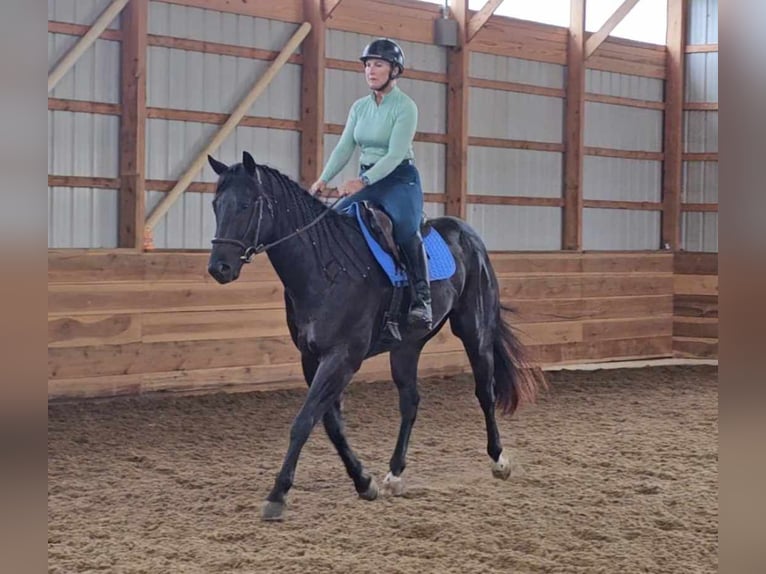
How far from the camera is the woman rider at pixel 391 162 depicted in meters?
4.48

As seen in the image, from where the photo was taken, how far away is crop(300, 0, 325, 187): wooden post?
8.25m

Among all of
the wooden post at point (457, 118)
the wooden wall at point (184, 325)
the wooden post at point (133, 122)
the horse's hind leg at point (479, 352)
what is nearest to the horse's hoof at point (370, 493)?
the horse's hind leg at point (479, 352)

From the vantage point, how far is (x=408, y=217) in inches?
182

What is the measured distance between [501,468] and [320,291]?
1.34 m

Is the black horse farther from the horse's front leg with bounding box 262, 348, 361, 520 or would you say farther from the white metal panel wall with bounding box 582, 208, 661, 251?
the white metal panel wall with bounding box 582, 208, 661, 251

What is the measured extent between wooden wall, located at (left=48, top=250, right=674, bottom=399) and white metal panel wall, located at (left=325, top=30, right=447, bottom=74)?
182 cm

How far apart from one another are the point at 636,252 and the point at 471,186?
239 cm

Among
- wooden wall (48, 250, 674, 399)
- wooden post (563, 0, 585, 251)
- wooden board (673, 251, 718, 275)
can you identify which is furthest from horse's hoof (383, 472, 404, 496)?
wooden board (673, 251, 718, 275)

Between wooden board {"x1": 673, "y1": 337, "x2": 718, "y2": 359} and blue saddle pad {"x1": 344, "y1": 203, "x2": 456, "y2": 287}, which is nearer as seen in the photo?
blue saddle pad {"x1": 344, "y1": 203, "x2": 456, "y2": 287}

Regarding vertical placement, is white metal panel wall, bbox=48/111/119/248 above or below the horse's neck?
above

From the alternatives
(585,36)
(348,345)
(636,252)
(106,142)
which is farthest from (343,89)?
(348,345)

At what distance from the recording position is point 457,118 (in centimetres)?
938

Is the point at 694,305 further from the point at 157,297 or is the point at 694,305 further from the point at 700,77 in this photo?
the point at 157,297

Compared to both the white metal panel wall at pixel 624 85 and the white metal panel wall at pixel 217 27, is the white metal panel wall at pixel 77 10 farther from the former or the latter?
the white metal panel wall at pixel 624 85
